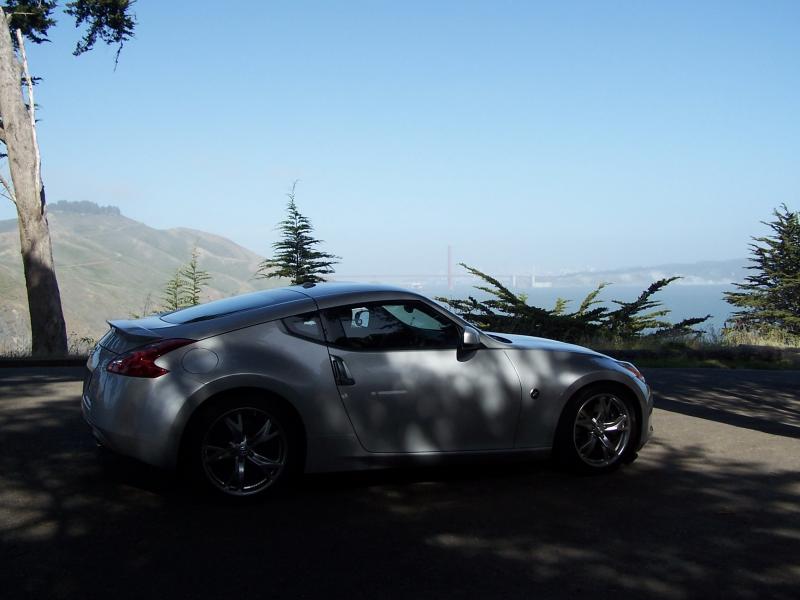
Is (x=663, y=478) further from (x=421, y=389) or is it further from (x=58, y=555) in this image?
(x=58, y=555)

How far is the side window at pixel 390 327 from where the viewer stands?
17.9 feet

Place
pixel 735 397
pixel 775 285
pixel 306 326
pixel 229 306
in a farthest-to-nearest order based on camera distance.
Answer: pixel 775 285
pixel 735 397
pixel 229 306
pixel 306 326

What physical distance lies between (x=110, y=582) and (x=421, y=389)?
239 cm

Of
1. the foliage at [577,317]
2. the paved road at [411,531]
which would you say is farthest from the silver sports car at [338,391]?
the foliage at [577,317]

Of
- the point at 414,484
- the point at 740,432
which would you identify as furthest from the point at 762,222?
the point at 414,484

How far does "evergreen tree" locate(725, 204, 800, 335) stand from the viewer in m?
38.3

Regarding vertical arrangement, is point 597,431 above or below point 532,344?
below

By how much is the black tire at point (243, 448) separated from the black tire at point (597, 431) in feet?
6.64

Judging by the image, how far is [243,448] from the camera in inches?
198

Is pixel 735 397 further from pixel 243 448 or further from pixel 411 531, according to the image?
pixel 243 448

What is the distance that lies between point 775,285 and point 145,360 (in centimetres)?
4506

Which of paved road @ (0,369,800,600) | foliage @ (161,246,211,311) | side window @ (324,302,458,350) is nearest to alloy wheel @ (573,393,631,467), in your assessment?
paved road @ (0,369,800,600)

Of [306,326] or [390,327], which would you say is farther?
[390,327]

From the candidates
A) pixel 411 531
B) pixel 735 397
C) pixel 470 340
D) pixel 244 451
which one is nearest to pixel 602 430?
pixel 470 340
